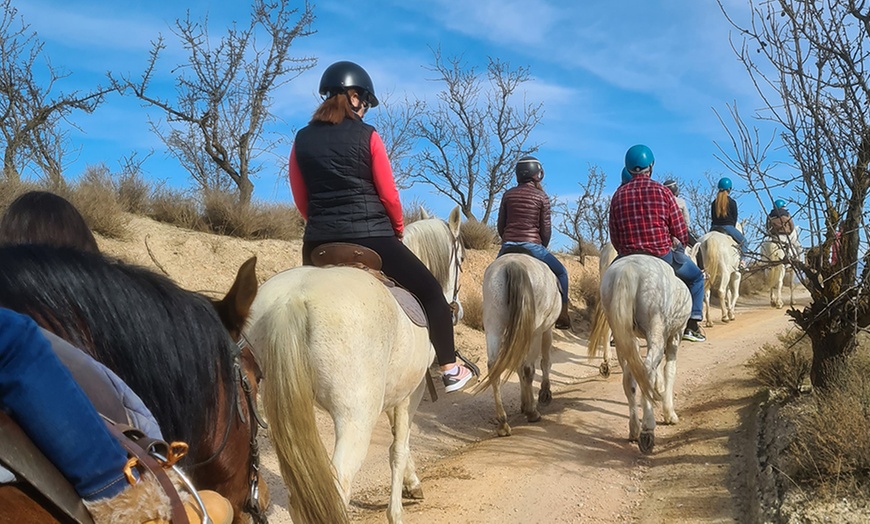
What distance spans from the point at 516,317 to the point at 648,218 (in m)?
1.76

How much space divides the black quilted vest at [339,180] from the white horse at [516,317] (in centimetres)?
314

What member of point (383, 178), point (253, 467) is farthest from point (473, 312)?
point (253, 467)

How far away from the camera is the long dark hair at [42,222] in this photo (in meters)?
2.91

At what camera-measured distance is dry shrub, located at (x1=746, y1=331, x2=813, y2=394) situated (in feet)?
21.1

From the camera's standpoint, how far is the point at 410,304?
4090 mm

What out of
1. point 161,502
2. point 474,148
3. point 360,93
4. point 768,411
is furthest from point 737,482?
point 474,148

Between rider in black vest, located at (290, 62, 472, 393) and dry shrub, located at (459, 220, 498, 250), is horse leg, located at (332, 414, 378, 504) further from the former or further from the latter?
dry shrub, located at (459, 220, 498, 250)

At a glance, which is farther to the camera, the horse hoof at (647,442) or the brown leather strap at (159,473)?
the horse hoof at (647,442)

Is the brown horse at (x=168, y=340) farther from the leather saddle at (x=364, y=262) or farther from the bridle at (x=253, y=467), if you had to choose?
the leather saddle at (x=364, y=262)

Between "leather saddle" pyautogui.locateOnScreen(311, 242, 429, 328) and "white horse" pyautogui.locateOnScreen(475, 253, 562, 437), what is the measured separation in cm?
288

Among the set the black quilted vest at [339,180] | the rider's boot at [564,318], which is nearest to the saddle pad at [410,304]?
the black quilted vest at [339,180]

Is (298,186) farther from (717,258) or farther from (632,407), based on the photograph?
(717,258)

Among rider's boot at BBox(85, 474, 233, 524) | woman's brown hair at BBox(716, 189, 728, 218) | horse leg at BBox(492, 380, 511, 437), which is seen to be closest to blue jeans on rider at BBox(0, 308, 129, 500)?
rider's boot at BBox(85, 474, 233, 524)

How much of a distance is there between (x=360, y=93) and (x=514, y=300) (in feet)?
11.3
